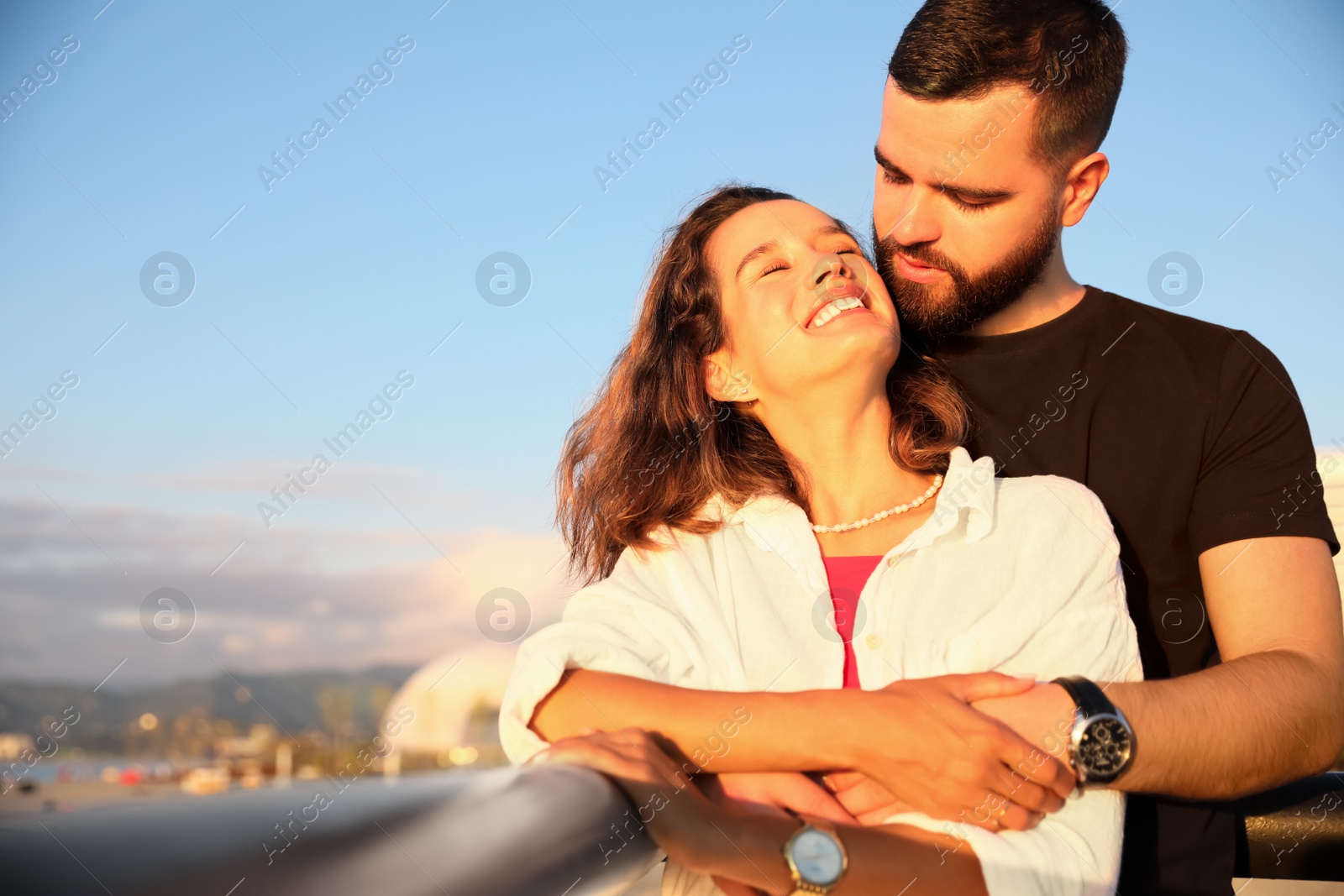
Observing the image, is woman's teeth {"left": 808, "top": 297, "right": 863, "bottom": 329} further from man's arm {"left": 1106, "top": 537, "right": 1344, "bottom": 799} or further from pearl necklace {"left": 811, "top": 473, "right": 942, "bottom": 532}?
man's arm {"left": 1106, "top": 537, "right": 1344, "bottom": 799}

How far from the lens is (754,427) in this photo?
9.09 ft

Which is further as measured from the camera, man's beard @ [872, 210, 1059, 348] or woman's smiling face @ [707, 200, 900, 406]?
man's beard @ [872, 210, 1059, 348]

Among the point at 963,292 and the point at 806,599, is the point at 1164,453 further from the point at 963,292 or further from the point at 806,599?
the point at 806,599

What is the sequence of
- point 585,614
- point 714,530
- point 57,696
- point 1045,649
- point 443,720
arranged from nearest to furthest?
point 443,720
point 1045,649
point 585,614
point 714,530
point 57,696

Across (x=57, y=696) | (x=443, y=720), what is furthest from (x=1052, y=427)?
(x=57, y=696)

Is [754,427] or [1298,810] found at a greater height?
[754,427]

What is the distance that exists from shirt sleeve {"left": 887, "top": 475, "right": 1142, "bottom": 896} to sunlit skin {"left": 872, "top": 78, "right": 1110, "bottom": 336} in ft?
2.44

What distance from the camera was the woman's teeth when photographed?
95.1 inches

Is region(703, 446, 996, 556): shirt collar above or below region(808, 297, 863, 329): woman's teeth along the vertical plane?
below

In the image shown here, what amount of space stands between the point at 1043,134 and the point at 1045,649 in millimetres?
1520

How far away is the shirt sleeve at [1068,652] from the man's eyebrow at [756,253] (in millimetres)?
813

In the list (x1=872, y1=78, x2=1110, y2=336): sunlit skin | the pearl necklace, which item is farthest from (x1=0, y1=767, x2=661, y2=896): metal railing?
(x1=872, y1=78, x2=1110, y2=336): sunlit skin

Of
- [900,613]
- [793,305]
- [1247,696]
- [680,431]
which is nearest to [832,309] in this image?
[793,305]

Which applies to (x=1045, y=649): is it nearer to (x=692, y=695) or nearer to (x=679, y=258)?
(x=692, y=695)
